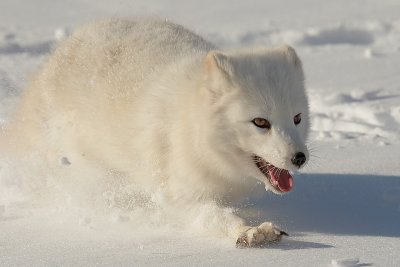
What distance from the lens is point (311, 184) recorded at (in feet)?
16.6

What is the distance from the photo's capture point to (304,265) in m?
3.67

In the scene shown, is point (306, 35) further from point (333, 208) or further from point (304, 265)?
point (304, 265)

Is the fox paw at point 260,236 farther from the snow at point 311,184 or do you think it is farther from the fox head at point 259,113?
the fox head at point 259,113

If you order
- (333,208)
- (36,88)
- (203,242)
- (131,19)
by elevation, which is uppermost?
(131,19)

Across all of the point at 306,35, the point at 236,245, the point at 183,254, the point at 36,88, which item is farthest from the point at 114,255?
the point at 306,35

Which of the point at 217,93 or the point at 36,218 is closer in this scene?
the point at 217,93

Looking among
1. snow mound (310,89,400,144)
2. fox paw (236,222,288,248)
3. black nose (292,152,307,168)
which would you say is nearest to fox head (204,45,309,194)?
black nose (292,152,307,168)

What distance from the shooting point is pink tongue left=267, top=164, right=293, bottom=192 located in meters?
4.22

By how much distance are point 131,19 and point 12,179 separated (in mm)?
1197

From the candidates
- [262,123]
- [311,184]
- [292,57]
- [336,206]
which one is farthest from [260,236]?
[311,184]

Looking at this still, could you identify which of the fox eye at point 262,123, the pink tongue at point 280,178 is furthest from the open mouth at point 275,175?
the fox eye at point 262,123

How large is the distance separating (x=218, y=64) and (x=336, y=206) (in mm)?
1026

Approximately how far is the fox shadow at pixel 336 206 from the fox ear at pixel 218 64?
66 cm

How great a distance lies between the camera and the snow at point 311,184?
391 cm
